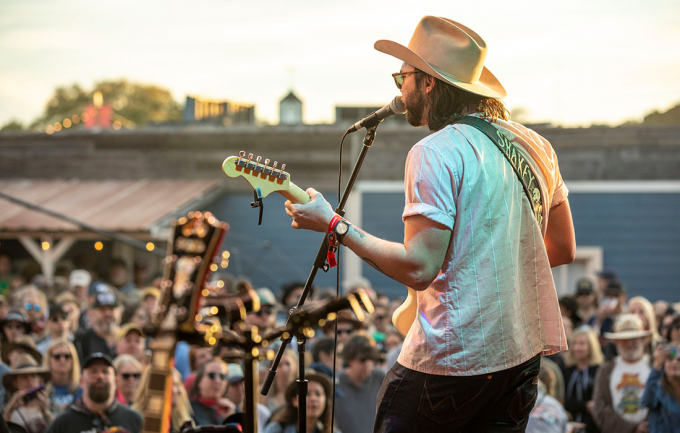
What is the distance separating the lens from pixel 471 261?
7.75ft

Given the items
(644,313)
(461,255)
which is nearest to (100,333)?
(644,313)

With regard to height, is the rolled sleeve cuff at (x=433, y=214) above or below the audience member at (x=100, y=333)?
above

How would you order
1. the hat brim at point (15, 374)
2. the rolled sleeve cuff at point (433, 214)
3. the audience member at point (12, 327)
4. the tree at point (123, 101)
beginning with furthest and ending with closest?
the tree at point (123, 101), the audience member at point (12, 327), the hat brim at point (15, 374), the rolled sleeve cuff at point (433, 214)

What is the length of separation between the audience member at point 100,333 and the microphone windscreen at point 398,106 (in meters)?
5.89

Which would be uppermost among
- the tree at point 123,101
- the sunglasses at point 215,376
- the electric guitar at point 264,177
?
the tree at point 123,101

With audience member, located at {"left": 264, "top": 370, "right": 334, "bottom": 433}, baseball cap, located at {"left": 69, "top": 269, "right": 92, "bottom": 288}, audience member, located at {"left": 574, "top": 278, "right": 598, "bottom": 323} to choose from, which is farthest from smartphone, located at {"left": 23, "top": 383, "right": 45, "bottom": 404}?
audience member, located at {"left": 574, "top": 278, "right": 598, "bottom": 323}

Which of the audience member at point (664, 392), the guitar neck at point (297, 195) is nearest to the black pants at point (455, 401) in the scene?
the guitar neck at point (297, 195)

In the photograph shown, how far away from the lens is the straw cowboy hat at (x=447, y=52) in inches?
98.3

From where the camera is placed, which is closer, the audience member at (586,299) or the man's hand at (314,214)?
the man's hand at (314,214)

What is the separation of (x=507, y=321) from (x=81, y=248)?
17.2m

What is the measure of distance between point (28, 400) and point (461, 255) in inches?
166

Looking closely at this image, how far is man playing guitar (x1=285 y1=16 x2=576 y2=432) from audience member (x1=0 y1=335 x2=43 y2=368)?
17.2 feet

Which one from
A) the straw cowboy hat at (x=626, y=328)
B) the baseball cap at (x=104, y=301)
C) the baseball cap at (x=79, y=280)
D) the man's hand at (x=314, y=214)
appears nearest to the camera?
the man's hand at (x=314, y=214)

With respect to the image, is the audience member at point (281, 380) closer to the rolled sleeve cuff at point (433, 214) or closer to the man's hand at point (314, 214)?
the man's hand at point (314, 214)
